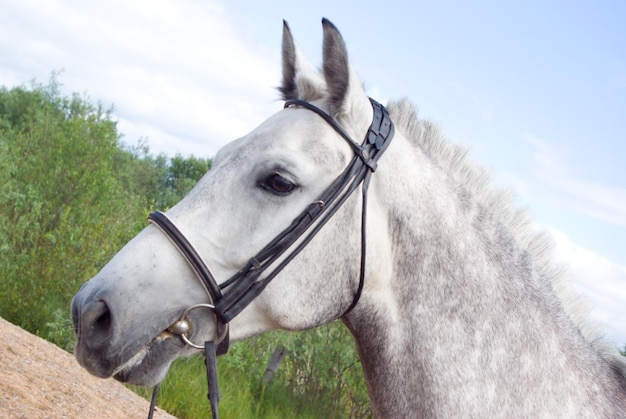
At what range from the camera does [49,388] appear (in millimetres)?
5957

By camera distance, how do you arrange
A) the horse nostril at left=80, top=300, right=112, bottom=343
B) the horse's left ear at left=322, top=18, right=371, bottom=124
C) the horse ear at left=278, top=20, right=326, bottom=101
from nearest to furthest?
the horse nostril at left=80, top=300, right=112, bottom=343 < the horse's left ear at left=322, top=18, right=371, bottom=124 < the horse ear at left=278, top=20, right=326, bottom=101

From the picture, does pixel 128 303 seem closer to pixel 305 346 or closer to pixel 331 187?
pixel 331 187

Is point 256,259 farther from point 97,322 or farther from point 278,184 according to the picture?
point 97,322

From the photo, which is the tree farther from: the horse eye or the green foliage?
the horse eye

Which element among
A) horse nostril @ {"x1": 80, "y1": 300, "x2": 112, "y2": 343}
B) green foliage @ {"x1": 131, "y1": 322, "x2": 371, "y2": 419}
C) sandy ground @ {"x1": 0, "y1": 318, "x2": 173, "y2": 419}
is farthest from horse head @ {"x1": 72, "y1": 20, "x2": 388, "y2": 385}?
green foliage @ {"x1": 131, "y1": 322, "x2": 371, "y2": 419}

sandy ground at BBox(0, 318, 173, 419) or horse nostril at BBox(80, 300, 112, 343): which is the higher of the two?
horse nostril at BBox(80, 300, 112, 343)

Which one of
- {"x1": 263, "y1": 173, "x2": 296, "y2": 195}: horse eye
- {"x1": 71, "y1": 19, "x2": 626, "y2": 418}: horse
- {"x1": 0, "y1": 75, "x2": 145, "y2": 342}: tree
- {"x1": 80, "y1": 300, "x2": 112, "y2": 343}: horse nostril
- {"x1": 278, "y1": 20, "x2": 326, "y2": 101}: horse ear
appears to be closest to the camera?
{"x1": 80, "y1": 300, "x2": 112, "y2": 343}: horse nostril

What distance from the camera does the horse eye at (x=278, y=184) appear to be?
234cm

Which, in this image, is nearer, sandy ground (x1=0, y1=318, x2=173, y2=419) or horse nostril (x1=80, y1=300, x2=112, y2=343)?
horse nostril (x1=80, y1=300, x2=112, y2=343)

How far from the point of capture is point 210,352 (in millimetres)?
2303

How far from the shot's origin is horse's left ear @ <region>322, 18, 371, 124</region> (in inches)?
100

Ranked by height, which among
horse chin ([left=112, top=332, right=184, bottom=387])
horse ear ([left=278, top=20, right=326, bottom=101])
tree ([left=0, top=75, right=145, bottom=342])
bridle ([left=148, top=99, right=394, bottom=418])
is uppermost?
horse ear ([left=278, top=20, right=326, bottom=101])

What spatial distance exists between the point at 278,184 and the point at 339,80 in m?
0.56

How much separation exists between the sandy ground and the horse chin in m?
3.43
